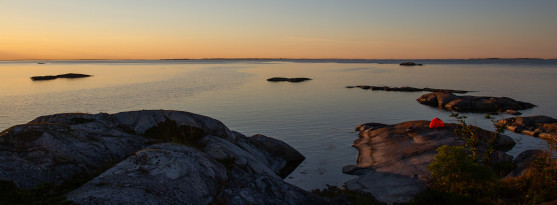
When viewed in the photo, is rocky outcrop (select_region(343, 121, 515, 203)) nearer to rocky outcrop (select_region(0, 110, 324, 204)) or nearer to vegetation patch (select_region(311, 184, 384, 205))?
vegetation patch (select_region(311, 184, 384, 205))

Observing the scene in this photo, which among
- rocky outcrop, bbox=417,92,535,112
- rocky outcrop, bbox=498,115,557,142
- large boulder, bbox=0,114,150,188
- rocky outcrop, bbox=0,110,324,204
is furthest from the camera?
rocky outcrop, bbox=417,92,535,112

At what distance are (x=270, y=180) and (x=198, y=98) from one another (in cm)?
4090

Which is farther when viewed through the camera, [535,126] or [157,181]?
[535,126]

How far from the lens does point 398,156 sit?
70.0 ft

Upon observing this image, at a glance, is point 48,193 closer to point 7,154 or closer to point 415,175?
point 7,154

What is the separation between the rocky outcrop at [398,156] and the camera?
16.7 m

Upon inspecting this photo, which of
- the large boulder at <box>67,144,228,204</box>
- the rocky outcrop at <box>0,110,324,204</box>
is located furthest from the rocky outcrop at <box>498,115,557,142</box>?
the large boulder at <box>67,144,228,204</box>

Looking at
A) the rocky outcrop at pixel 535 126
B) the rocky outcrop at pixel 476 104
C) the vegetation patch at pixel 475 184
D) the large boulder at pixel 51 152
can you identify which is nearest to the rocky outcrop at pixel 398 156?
the vegetation patch at pixel 475 184

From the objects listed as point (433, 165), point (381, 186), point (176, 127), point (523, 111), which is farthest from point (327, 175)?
point (523, 111)

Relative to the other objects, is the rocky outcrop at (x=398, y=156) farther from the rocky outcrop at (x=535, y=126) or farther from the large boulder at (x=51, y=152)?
the large boulder at (x=51, y=152)

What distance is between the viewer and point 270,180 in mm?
12711

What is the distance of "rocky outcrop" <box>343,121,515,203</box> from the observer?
16672mm

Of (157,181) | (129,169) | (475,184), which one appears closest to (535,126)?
(475,184)

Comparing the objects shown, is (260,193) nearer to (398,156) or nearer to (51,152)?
(51,152)
